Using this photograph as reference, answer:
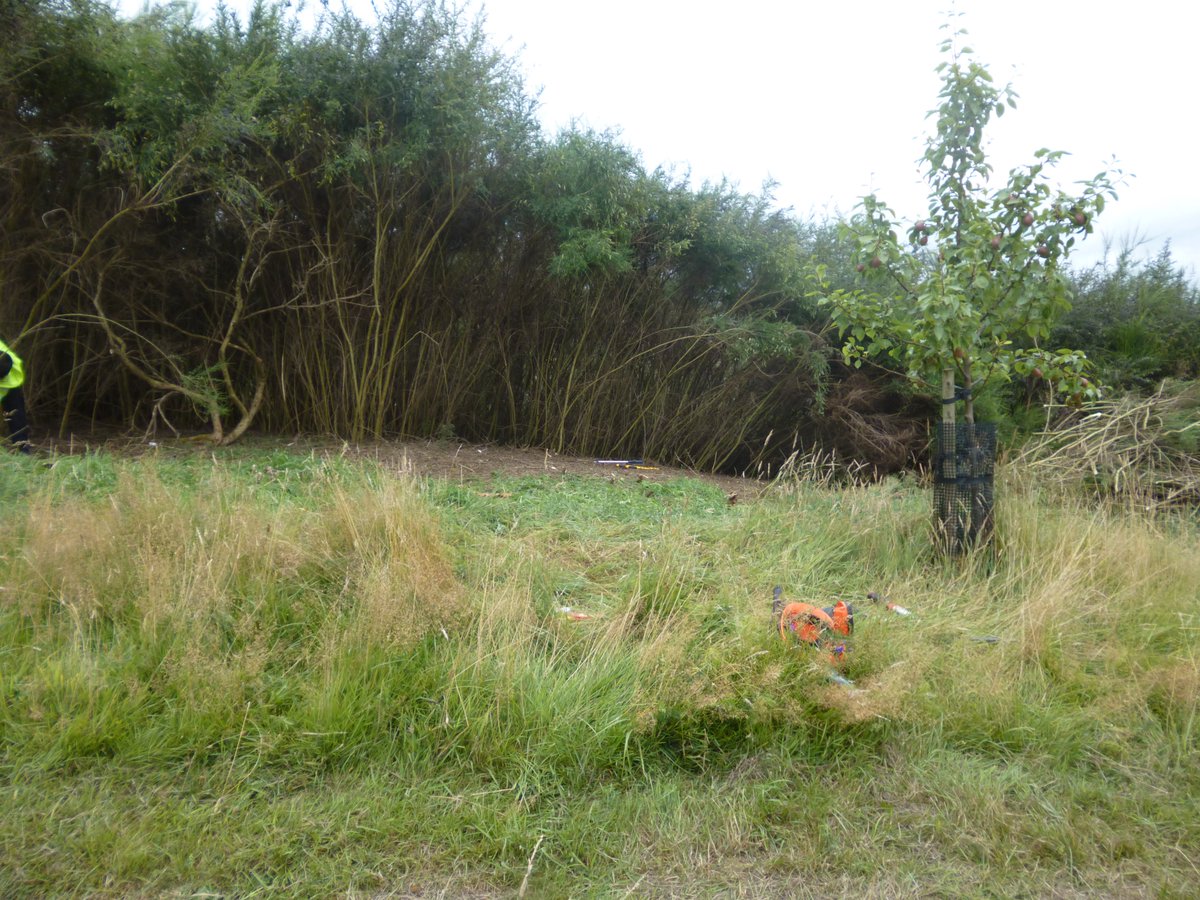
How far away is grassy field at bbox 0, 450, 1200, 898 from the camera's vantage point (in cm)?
265

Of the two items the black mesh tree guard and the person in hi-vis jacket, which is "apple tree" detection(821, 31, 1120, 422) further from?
the person in hi-vis jacket

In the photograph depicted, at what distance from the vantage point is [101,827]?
2.59 m

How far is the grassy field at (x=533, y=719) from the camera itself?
8.68 ft

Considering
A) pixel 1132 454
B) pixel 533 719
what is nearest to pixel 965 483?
pixel 1132 454

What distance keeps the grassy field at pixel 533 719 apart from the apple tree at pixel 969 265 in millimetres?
1464

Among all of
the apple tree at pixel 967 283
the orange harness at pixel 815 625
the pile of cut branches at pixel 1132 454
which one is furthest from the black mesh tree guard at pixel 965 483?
the pile of cut branches at pixel 1132 454

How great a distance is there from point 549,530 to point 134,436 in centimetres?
573

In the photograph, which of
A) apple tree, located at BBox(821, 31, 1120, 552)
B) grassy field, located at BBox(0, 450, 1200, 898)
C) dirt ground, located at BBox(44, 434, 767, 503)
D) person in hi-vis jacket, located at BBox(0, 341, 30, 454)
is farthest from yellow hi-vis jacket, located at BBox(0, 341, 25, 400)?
apple tree, located at BBox(821, 31, 1120, 552)

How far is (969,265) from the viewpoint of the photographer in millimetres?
4785

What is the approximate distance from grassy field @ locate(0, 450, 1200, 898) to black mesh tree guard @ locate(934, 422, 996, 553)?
1.42 feet

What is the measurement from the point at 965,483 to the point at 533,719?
135 inches

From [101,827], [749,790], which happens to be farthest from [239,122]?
[749,790]

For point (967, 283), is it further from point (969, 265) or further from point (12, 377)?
point (12, 377)

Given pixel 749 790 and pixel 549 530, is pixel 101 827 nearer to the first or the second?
pixel 749 790
